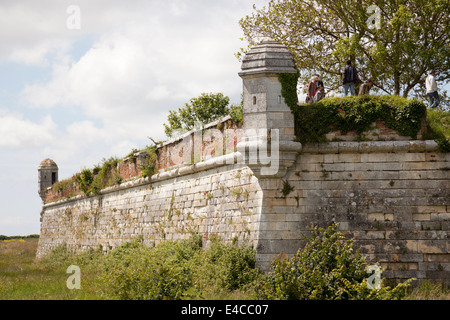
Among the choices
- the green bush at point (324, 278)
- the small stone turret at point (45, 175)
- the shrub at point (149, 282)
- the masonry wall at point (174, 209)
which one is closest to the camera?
the green bush at point (324, 278)

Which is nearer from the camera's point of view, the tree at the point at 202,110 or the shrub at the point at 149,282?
the shrub at the point at 149,282

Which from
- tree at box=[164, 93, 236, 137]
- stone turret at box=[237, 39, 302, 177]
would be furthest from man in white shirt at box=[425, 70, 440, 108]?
tree at box=[164, 93, 236, 137]

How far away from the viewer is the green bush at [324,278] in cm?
886

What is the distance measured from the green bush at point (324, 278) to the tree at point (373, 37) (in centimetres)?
1051

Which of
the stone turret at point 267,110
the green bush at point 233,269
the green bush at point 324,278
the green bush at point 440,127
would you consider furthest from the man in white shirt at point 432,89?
the green bush at point 233,269

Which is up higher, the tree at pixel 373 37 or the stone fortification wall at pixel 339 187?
the tree at pixel 373 37

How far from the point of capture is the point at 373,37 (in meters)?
20.1

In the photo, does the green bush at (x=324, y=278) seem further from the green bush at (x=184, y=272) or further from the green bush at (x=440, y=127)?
the green bush at (x=440, y=127)

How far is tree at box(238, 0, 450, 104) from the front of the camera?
18734 millimetres

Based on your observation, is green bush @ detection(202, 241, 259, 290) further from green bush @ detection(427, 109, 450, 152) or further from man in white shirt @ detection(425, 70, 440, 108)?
man in white shirt @ detection(425, 70, 440, 108)

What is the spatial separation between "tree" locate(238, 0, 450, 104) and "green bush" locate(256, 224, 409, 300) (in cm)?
1051

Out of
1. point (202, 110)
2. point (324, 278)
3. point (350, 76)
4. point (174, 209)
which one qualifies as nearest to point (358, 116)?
point (350, 76)

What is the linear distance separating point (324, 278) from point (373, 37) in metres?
13.1

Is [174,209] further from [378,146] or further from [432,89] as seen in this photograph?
[432,89]
